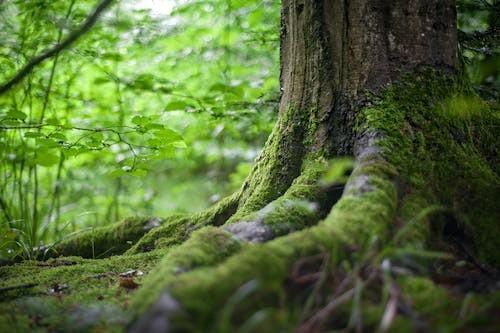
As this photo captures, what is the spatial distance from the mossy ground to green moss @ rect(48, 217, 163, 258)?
2.13ft

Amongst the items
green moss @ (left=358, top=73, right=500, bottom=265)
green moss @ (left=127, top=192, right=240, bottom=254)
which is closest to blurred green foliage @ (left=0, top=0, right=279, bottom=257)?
green moss @ (left=127, top=192, right=240, bottom=254)

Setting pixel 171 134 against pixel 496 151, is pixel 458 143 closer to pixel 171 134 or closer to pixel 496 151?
pixel 496 151

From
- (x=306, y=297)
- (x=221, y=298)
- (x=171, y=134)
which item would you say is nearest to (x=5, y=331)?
(x=221, y=298)

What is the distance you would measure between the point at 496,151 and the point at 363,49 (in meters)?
1.06

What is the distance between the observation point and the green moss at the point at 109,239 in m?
3.51

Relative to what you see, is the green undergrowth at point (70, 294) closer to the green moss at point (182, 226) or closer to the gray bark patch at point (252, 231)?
the green moss at point (182, 226)

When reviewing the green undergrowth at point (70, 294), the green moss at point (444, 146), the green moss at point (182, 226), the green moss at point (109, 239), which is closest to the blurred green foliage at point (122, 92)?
the green moss at point (109, 239)

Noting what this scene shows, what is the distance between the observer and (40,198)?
740 centimetres

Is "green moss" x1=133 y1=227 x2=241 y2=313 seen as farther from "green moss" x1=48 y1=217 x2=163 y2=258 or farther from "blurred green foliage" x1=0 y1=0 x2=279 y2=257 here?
"green moss" x1=48 y1=217 x2=163 y2=258

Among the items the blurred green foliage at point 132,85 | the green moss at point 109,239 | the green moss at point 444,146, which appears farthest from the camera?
the green moss at point 109,239

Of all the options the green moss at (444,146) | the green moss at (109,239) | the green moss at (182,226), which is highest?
the green moss at (444,146)

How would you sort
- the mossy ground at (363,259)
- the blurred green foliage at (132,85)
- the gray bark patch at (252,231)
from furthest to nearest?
the blurred green foliage at (132,85) < the gray bark patch at (252,231) < the mossy ground at (363,259)

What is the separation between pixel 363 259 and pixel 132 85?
12.3 feet

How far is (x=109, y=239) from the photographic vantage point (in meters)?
3.56
